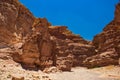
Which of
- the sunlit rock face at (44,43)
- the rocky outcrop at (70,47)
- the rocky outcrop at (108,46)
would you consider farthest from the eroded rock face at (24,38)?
the rocky outcrop at (108,46)

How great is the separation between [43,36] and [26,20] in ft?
67.3

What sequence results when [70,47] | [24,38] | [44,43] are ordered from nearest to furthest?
1. [44,43]
2. [24,38]
3. [70,47]

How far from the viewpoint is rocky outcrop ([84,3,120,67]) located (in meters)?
43.4

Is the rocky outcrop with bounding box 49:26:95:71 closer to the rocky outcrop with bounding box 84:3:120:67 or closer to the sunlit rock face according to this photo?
the sunlit rock face

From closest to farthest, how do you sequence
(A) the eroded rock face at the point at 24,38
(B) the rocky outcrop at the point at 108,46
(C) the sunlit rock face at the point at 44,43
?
(A) the eroded rock face at the point at 24,38 → (C) the sunlit rock face at the point at 44,43 → (B) the rocky outcrop at the point at 108,46

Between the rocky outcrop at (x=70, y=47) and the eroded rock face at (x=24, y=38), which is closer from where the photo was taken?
the eroded rock face at (x=24, y=38)

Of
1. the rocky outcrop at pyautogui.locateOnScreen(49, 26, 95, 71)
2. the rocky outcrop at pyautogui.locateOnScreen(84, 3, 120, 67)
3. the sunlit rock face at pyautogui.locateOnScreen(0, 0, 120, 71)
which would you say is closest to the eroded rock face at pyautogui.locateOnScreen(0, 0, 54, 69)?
the sunlit rock face at pyautogui.locateOnScreen(0, 0, 120, 71)

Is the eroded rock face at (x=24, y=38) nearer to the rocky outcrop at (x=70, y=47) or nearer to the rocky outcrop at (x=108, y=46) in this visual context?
the rocky outcrop at (x=70, y=47)

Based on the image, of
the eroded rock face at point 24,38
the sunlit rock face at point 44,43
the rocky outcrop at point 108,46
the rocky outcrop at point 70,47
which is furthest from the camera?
the rocky outcrop at point 70,47

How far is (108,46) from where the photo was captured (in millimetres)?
48250

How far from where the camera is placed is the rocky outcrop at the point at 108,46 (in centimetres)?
4344

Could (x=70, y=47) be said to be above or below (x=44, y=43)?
above

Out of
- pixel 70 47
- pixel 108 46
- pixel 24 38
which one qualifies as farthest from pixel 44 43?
pixel 70 47

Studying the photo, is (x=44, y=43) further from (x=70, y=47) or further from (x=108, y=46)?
(x=70, y=47)
